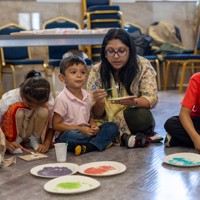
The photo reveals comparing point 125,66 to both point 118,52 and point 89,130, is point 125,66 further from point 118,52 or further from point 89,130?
point 89,130

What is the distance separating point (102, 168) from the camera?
1739 millimetres

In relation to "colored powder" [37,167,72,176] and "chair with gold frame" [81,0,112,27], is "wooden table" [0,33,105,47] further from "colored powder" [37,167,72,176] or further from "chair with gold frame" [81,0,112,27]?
"chair with gold frame" [81,0,112,27]

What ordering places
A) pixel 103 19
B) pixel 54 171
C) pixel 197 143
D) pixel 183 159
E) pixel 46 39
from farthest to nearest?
pixel 103 19 → pixel 46 39 → pixel 197 143 → pixel 183 159 → pixel 54 171

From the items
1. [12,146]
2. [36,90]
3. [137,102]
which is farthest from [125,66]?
[12,146]

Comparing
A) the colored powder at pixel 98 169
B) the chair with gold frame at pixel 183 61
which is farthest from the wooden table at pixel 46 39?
the chair with gold frame at pixel 183 61

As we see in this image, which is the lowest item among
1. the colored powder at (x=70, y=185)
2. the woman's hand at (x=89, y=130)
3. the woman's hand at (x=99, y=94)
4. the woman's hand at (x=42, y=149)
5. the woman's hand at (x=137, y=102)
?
the woman's hand at (x=42, y=149)

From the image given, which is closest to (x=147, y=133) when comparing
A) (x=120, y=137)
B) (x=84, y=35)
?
(x=120, y=137)

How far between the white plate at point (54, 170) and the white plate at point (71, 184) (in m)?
0.10

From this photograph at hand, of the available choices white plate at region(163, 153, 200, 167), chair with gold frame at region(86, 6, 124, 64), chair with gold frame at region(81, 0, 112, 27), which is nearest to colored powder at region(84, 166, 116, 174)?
white plate at region(163, 153, 200, 167)

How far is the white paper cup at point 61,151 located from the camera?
187cm

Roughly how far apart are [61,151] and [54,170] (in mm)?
163

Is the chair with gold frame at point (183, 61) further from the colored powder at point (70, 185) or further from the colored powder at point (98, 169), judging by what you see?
the colored powder at point (70, 185)

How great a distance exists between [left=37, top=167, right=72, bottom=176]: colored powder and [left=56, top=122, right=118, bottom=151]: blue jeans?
13.4 inches

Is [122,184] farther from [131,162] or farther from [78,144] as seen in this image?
[78,144]
